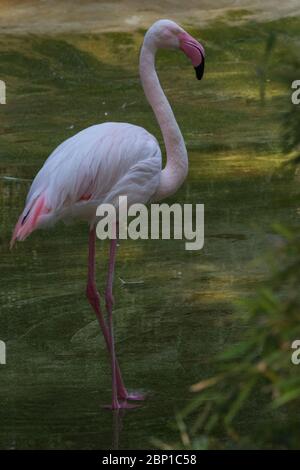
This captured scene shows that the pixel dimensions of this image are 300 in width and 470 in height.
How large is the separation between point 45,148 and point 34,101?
133 cm

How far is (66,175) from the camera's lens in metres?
5.14

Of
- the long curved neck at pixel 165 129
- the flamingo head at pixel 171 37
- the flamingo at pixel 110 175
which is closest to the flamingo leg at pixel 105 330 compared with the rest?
the flamingo at pixel 110 175

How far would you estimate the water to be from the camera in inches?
195

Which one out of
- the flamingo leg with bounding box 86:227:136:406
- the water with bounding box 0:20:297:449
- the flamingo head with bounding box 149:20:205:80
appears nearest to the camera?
the water with bounding box 0:20:297:449

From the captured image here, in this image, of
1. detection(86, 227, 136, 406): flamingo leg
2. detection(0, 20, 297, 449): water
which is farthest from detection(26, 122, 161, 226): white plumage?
detection(0, 20, 297, 449): water

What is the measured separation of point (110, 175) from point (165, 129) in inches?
17.8

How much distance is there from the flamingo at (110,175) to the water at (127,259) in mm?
264

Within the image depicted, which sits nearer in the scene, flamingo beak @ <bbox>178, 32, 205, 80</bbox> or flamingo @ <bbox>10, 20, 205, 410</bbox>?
flamingo @ <bbox>10, 20, 205, 410</bbox>

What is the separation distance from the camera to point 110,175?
5.24 meters

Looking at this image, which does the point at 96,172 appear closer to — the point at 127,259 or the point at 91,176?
the point at 91,176

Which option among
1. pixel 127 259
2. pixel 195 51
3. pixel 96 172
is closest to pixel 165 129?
pixel 195 51

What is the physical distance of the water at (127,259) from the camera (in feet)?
16.3

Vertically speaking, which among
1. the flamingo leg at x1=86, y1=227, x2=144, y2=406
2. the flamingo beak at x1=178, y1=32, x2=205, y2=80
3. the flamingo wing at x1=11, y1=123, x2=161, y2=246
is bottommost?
the flamingo leg at x1=86, y1=227, x2=144, y2=406

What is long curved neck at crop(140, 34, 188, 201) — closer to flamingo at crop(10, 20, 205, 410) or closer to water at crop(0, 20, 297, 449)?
flamingo at crop(10, 20, 205, 410)
